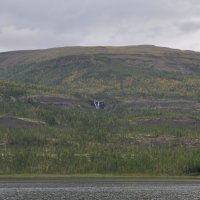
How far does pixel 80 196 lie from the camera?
531 feet

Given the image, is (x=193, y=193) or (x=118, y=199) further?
(x=193, y=193)

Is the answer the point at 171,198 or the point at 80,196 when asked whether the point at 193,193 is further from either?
the point at 80,196

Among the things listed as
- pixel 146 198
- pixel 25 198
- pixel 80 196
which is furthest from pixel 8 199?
pixel 146 198

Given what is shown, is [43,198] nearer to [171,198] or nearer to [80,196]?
[80,196]

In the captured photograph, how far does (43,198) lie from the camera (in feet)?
503

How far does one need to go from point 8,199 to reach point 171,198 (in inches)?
1602

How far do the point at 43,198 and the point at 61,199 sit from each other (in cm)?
569

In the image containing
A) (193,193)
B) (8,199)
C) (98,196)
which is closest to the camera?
(8,199)

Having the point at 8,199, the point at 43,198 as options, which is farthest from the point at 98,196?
the point at 8,199

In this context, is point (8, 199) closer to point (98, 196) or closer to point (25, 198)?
point (25, 198)

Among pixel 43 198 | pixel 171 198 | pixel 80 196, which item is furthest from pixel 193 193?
pixel 43 198

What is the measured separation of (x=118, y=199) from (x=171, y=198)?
13682 mm

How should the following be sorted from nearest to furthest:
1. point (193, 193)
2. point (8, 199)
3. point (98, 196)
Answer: point (8, 199) → point (98, 196) → point (193, 193)

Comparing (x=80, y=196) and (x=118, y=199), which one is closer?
(x=118, y=199)
